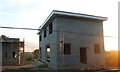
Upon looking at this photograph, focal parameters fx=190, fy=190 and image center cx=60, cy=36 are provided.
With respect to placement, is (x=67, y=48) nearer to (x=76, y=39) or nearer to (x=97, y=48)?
(x=76, y=39)

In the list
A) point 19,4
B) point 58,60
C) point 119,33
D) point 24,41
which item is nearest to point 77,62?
point 58,60

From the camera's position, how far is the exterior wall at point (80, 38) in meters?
18.5

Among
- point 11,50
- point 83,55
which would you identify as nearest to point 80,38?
point 83,55

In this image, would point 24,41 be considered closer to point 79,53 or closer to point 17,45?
point 17,45

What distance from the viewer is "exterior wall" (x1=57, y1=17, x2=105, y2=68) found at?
60.7ft

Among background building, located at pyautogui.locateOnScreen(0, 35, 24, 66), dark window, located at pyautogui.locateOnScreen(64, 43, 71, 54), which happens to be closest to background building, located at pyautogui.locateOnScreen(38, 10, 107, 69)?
dark window, located at pyautogui.locateOnScreen(64, 43, 71, 54)

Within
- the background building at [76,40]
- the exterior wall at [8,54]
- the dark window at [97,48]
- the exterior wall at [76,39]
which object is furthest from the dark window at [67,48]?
the exterior wall at [8,54]

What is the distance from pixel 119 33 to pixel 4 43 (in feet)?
66.3

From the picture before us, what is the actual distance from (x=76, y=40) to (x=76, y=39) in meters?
0.10

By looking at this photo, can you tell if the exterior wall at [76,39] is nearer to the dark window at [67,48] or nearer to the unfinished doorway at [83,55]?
the dark window at [67,48]

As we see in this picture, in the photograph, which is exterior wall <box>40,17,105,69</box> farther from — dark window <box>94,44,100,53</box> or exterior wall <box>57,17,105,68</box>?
dark window <box>94,44,100,53</box>

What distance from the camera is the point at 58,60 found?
17.9m

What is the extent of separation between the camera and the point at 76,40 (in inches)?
751

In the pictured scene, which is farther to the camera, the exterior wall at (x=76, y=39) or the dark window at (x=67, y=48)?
the dark window at (x=67, y=48)
